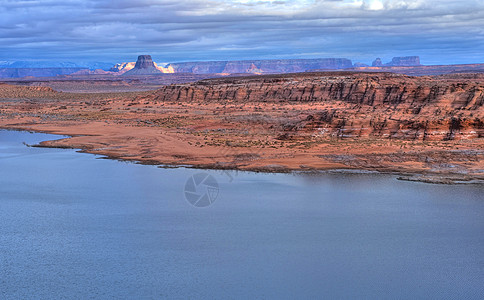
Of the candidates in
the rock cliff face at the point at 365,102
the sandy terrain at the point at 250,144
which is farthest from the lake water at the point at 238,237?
the rock cliff face at the point at 365,102

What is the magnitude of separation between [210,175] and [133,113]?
180ft

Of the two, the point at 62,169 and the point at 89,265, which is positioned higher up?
the point at 62,169

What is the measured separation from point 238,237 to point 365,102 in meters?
65.3

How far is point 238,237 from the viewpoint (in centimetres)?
2692

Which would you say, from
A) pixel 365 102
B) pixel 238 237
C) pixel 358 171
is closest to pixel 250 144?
pixel 358 171

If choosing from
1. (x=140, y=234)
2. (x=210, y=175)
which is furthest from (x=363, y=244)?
(x=210, y=175)

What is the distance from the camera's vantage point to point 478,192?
115 feet

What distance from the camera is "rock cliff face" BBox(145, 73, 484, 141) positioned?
176ft

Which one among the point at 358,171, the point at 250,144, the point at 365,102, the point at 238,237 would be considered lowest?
the point at 238,237

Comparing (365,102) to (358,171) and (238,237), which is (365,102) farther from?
(238,237)

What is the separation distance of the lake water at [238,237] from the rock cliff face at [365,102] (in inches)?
635

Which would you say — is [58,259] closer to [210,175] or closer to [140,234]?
[140,234]

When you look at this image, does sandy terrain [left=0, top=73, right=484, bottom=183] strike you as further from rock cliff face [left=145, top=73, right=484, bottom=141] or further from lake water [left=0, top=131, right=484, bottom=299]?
lake water [left=0, top=131, right=484, bottom=299]

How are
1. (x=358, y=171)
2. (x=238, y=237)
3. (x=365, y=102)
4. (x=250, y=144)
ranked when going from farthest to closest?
(x=365, y=102)
(x=250, y=144)
(x=358, y=171)
(x=238, y=237)
